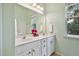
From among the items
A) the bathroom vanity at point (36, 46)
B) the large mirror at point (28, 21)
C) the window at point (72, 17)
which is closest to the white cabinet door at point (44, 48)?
the bathroom vanity at point (36, 46)

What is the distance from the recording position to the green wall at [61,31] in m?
1.23

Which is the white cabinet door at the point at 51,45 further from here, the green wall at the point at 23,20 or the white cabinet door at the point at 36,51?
the green wall at the point at 23,20

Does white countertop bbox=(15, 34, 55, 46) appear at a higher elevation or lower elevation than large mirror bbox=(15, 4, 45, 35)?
lower

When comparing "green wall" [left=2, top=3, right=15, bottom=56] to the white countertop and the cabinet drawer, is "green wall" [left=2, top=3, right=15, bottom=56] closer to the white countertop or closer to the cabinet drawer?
the white countertop

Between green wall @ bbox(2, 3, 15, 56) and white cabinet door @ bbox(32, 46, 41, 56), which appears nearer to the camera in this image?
green wall @ bbox(2, 3, 15, 56)

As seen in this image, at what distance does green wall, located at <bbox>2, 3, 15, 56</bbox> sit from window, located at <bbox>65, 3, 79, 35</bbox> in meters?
0.63

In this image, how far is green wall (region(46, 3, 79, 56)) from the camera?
1.23 metres

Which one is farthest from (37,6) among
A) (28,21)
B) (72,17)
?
(72,17)

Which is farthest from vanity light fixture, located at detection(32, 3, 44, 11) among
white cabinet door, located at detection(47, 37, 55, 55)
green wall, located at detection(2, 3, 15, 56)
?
white cabinet door, located at detection(47, 37, 55, 55)

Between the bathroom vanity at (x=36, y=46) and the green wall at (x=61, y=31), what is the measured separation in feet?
0.29

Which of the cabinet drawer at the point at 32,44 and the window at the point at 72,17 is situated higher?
the window at the point at 72,17

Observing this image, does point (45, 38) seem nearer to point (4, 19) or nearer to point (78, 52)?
point (78, 52)

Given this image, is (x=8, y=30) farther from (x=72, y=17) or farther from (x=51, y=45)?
(x=72, y=17)

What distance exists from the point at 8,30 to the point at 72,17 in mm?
748
